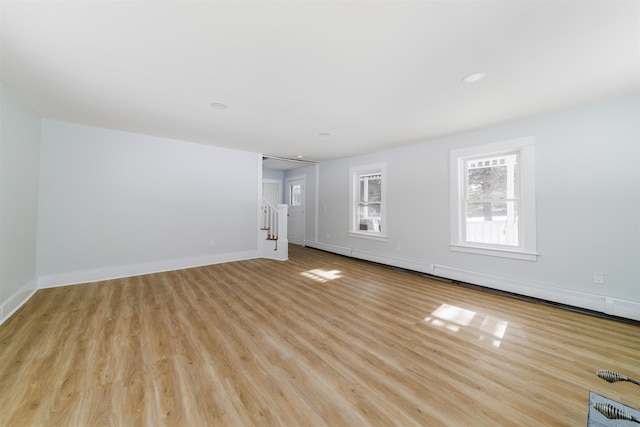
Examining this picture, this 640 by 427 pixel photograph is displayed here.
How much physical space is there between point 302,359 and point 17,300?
11.6 ft

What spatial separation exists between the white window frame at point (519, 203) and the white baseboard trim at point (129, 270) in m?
4.39

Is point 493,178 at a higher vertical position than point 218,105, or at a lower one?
lower

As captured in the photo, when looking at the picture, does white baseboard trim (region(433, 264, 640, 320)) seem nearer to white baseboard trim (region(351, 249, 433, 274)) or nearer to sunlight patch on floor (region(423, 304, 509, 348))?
white baseboard trim (region(351, 249, 433, 274))

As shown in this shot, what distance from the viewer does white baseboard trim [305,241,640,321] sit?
106 inches

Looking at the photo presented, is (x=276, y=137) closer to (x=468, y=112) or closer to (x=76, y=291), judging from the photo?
(x=468, y=112)

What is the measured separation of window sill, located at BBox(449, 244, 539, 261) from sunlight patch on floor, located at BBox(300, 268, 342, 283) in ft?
6.75

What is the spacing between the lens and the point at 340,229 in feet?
20.5

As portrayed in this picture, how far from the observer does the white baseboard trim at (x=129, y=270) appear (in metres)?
3.59

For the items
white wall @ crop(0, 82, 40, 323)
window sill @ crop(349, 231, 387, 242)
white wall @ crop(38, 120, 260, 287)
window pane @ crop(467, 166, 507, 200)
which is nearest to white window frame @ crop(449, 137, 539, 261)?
window pane @ crop(467, 166, 507, 200)

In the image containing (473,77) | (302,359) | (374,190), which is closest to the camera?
(302,359)

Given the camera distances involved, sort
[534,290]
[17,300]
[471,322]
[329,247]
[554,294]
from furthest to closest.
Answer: [329,247], [534,290], [554,294], [17,300], [471,322]

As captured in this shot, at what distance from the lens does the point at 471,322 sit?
2617 mm

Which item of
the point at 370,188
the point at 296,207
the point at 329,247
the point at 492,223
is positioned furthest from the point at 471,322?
the point at 296,207

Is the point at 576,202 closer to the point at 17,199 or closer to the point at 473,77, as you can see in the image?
the point at 473,77
